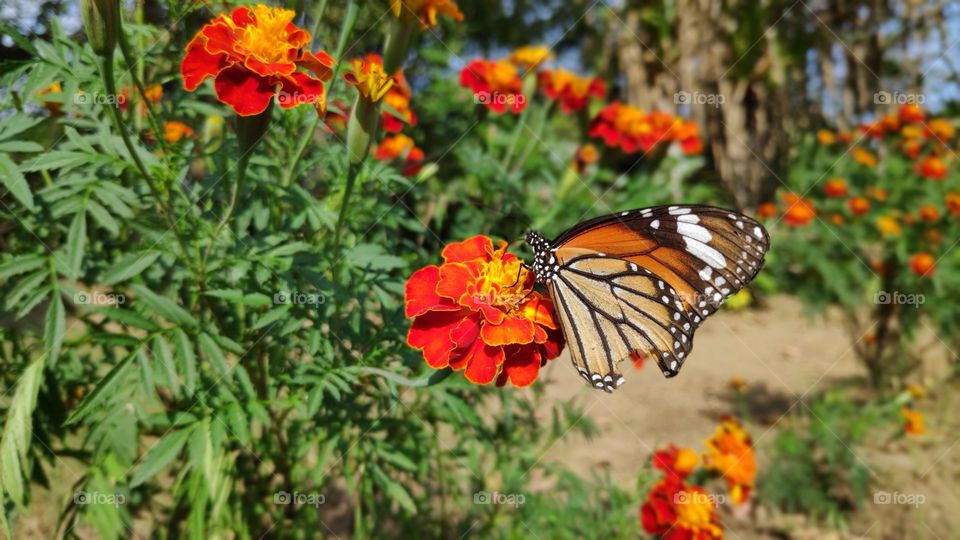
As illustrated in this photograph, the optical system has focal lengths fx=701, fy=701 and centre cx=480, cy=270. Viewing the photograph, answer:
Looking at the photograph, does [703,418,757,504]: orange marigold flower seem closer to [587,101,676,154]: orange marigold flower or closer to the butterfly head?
the butterfly head

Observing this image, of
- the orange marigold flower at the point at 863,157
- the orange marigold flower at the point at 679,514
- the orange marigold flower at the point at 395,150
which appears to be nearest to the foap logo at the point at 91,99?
the orange marigold flower at the point at 395,150

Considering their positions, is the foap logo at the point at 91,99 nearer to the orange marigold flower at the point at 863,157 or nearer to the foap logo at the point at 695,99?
the orange marigold flower at the point at 863,157

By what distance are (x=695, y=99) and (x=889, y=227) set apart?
10.4ft

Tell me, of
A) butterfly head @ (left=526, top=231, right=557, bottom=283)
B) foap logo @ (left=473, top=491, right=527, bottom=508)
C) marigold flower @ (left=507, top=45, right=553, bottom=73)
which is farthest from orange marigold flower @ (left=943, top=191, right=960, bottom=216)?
butterfly head @ (left=526, top=231, right=557, bottom=283)

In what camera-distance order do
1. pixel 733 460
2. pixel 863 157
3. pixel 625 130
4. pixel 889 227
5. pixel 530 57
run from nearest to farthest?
pixel 733 460
pixel 530 57
pixel 625 130
pixel 889 227
pixel 863 157

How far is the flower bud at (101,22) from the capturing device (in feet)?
3.17

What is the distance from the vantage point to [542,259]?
1.40 meters

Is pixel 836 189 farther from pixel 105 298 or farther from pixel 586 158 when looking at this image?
pixel 105 298

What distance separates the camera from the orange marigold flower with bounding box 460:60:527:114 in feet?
7.76

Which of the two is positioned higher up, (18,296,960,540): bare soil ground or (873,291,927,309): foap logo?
(873,291,927,309): foap logo

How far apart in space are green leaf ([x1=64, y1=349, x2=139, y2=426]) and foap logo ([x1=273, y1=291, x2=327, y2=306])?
0.79 ft

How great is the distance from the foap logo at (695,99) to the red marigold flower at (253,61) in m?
5.45

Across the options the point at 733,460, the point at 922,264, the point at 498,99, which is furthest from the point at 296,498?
the point at 922,264

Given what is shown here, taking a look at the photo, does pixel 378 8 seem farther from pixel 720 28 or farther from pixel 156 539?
pixel 720 28
